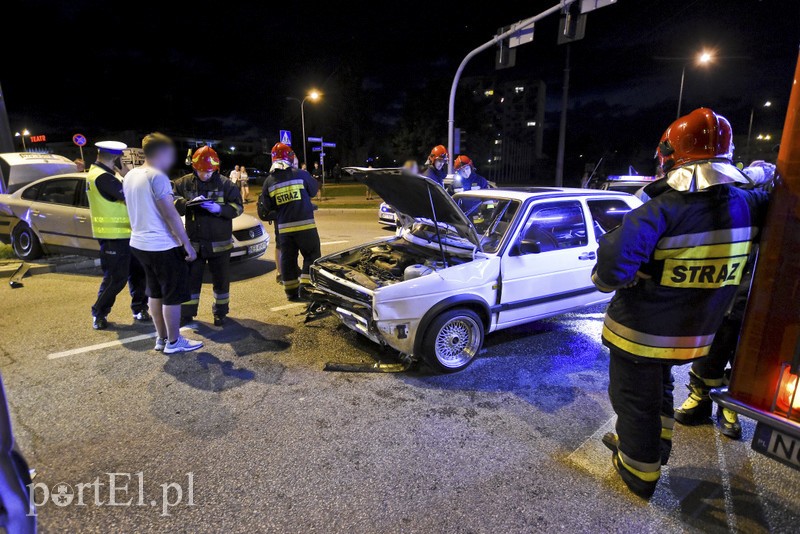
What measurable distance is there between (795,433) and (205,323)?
5113 millimetres

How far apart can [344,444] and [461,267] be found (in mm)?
1719

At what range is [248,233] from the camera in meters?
7.24

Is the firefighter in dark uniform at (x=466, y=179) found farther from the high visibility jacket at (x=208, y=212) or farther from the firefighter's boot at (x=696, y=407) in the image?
the firefighter's boot at (x=696, y=407)

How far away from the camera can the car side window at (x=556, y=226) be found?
4.18 metres

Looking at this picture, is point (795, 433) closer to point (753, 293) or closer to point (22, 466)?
point (753, 293)

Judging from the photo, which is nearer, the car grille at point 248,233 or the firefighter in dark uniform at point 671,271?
the firefighter in dark uniform at point 671,271

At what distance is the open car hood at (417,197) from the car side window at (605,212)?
1.64 m

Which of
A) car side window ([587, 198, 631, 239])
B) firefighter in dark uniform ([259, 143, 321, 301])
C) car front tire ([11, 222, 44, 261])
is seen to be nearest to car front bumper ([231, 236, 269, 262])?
firefighter in dark uniform ([259, 143, 321, 301])

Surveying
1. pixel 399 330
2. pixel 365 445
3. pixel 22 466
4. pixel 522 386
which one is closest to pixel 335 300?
pixel 399 330

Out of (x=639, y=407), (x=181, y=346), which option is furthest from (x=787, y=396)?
(x=181, y=346)

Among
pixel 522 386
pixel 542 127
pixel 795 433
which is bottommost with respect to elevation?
pixel 522 386

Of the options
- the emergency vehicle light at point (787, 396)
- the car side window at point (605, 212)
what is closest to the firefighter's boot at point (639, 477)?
the emergency vehicle light at point (787, 396)

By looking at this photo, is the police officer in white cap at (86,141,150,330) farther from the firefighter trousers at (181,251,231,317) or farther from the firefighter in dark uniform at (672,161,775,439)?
the firefighter in dark uniform at (672,161,775,439)

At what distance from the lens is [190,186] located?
15.3 ft
